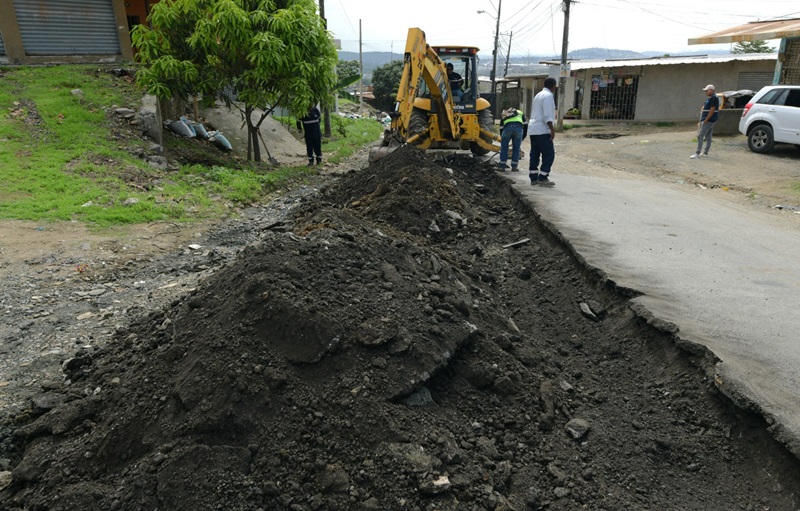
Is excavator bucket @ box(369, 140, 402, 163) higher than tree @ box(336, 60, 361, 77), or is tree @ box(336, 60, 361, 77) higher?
tree @ box(336, 60, 361, 77)

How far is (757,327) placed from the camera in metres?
4.27

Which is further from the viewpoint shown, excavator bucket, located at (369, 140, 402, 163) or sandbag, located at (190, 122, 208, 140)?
sandbag, located at (190, 122, 208, 140)

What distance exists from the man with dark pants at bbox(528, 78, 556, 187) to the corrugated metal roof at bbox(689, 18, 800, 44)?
12.2 m

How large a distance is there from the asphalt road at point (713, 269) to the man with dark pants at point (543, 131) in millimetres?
301

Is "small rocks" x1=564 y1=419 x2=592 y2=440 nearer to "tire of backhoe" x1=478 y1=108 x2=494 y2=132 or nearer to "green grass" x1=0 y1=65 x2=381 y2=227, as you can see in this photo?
"green grass" x1=0 y1=65 x2=381 y2=227

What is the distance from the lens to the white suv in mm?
14352

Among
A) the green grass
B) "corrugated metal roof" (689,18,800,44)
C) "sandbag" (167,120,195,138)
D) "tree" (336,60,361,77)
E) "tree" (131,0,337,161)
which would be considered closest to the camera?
the green grass

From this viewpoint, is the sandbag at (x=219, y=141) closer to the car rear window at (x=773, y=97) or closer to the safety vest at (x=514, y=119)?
the safety vest at (x=514, y=119)

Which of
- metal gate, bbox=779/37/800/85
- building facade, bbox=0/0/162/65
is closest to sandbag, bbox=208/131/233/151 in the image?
building facade, bbox=0/0/162/65

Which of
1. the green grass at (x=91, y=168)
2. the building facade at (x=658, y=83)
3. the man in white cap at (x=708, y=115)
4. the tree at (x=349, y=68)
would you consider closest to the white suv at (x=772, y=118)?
the man in white cap at (x=708, y=115)

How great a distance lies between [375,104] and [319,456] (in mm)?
45532

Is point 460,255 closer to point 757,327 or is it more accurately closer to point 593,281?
point 593,281

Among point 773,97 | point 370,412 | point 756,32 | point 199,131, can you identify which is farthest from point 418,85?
point 756,32

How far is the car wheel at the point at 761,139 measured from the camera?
15.2 meters
